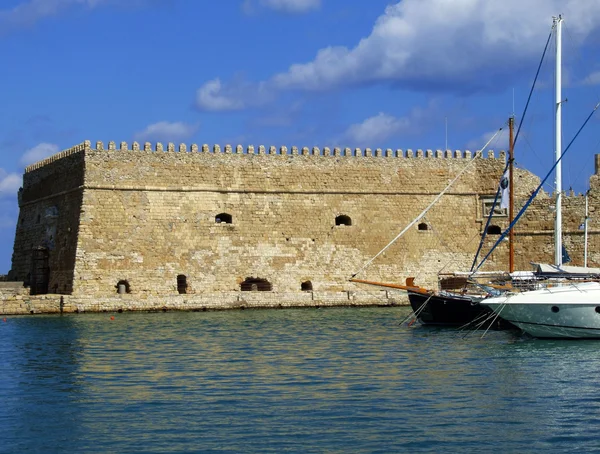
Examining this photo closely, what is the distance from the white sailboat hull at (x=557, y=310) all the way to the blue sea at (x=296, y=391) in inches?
11.7

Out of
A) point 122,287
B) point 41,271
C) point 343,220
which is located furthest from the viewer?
point 343,220

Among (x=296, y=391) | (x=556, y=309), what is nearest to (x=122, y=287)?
(x=556, y=309)

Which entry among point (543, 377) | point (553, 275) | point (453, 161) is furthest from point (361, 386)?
point (453, 161)

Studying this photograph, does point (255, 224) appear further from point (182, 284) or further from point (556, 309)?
point (556, 309)

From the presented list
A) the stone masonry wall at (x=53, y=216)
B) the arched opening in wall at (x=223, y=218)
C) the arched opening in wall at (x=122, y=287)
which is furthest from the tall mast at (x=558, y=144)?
the stone masonry wall at (x=53, y=216)

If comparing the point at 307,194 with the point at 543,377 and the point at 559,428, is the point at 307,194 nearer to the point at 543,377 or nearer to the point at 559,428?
the point at 543,377

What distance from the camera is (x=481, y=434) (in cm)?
1167

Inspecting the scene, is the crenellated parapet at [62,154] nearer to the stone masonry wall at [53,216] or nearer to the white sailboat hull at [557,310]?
the stone masonry wall at [53,216]

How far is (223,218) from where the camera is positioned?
30953mm

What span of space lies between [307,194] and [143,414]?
18846 millimetres

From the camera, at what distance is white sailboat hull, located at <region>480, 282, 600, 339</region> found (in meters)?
19.1

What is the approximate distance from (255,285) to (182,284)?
220 cm

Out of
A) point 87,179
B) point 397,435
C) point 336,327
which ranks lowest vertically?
point 397,435

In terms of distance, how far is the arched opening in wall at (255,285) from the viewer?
1214 inches
